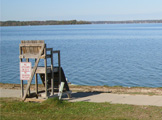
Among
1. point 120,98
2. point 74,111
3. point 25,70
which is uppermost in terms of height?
point 25,70

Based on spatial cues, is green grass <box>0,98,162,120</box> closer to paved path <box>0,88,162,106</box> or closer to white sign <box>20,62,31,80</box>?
paved path <box>0,88,162,106</box>

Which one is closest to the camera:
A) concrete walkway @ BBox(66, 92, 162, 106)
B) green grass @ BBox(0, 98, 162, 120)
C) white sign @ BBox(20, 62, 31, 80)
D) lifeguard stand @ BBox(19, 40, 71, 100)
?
green grass @ BBox(0, 98, 162, 120)

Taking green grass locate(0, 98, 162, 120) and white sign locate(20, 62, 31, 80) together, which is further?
white sign locate(20, 62, 31, 80)

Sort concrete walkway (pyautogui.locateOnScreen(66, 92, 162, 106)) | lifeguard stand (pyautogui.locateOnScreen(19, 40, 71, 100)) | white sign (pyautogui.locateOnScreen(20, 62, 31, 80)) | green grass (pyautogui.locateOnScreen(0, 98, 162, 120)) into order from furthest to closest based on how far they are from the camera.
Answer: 1. white sign (pyautogui.locateOnScreen(20, 62, 31, 80))
2. lifeguard stand (pyautogui.locateOnScreen(19, 40, 71, 100))
3. concrete walkway (pyautogui.locateOnScreen(66, 92, 162, 106))
4. green grass (pyautogui.locateOnScreen(0, 98, 162, 120))

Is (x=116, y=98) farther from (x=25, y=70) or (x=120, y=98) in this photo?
(x=25, y=70)

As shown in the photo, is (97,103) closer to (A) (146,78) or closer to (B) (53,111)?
(B) (53,111)

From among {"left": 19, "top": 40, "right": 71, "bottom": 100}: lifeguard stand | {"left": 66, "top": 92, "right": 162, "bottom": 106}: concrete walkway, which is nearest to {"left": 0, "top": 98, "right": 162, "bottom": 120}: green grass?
{"left": 66, "top": 92, "right": 162, "bottom": 106}: concrete walkway

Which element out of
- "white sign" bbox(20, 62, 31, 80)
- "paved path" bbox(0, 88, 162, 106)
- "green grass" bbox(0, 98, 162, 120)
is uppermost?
"white sign" bbox(20, 62, 31, 80)

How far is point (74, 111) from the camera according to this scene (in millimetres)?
10977

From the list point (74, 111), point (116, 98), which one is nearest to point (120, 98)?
point (116, 98)

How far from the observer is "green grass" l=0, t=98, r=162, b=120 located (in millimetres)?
10008

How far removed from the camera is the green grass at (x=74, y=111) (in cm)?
1001

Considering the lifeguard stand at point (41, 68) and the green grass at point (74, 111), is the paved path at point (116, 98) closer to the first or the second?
the lifeguard stand at point (41, 68)

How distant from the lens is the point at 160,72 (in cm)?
2847
